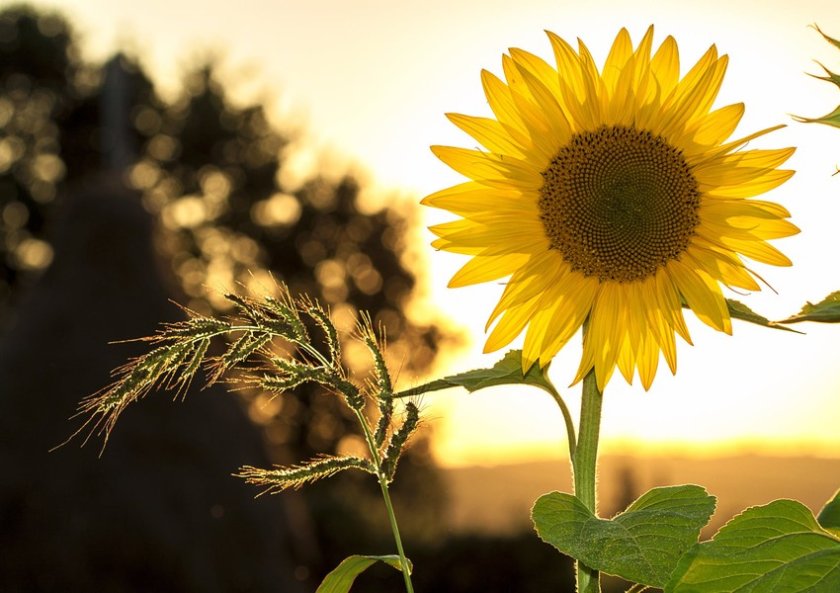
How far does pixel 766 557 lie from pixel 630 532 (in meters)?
0.19

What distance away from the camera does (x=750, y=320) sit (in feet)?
5.28

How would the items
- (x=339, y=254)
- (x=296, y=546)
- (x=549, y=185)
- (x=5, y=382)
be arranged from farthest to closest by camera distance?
(x=339, y=254) < (x=296, y=546) < (x=5, y=382) < (x=549, y=185)

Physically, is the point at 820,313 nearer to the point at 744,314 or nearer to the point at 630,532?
the point at 744,314

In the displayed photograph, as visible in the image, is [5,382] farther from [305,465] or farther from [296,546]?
[305,465]

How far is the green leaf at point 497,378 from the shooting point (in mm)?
1536

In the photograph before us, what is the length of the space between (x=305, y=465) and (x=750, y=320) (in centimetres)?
64

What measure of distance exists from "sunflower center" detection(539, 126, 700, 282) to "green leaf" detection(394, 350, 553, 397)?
10.0 inches

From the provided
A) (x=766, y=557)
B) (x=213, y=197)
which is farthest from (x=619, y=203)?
(x=213, y=197)

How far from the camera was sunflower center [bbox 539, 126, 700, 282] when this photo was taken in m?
1.86

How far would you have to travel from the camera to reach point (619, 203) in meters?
1.98

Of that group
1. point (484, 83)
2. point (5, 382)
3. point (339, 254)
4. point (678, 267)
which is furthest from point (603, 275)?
point (339, 254)

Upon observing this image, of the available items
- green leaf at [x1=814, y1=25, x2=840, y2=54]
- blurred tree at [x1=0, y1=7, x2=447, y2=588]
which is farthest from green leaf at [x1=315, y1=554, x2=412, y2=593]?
blurred tree at [x1=0, y1=7, x2=447, y2=588]

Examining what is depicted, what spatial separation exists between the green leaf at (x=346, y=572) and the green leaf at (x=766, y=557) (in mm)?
384

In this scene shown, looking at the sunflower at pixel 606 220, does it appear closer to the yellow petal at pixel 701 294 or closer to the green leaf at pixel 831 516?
the yellow petal at pixel 701 294
